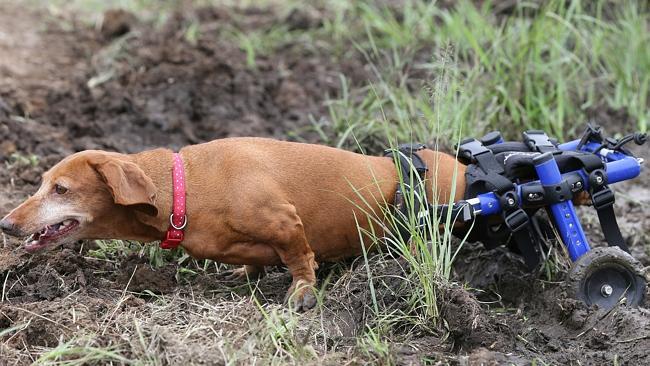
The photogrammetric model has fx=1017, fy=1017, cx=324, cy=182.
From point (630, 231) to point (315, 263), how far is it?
2.03 meters

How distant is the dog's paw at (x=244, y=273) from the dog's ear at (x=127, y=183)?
2.27 feet

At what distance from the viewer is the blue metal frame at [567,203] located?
4.55m

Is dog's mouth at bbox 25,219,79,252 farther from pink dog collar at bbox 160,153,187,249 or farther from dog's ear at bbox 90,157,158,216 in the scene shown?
pink dog collar at bbox 160,153,187,249

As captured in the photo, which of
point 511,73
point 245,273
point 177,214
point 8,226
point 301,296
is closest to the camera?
point 8,226

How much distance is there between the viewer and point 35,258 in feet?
15.8

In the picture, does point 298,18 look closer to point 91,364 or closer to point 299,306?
point 299,306

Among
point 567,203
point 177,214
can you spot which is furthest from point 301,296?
point 567,203

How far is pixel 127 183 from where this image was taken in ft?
14.4

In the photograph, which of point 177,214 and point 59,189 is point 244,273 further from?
point 59,189

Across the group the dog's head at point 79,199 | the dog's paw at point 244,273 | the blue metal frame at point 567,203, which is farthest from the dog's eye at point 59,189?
the blue metal frame at point 567,203

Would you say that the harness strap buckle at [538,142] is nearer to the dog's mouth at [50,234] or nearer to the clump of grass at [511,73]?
the clump of grass at [511,73]

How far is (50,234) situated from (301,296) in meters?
1.14

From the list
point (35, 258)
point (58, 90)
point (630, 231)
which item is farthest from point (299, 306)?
point (58, 90)

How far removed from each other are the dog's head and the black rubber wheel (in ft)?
6.28
